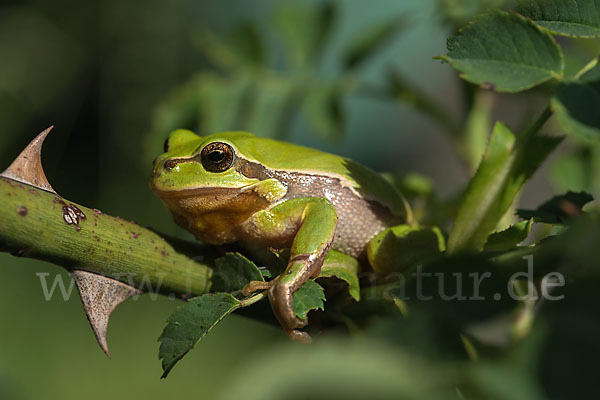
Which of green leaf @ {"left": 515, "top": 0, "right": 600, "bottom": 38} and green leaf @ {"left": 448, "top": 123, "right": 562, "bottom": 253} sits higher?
green leaf @ {"left": 515, "top": 0, "right": 600, "bottom": 38}

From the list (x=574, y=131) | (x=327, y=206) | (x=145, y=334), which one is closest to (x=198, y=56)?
(x=145, y=334)

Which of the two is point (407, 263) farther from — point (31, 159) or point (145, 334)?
point (145, 334)

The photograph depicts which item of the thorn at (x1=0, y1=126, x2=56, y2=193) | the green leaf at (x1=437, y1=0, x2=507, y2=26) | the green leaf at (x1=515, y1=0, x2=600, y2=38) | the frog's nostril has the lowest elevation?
the frog's nostril

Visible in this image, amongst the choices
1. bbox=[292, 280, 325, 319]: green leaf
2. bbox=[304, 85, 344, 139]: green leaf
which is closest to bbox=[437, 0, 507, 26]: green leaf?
bbox=[304, 85, 344, 139]: green leaf

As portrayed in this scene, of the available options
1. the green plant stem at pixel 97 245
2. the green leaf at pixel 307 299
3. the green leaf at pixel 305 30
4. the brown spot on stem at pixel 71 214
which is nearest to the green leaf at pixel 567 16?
the green leaf at pixel 307 299

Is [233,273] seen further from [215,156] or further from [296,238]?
[215,156]

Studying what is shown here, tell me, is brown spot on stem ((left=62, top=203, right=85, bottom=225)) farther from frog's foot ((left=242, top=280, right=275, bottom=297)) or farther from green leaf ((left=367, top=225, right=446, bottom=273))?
green leaf ((left=367, top=225, right=446, bottom=273))


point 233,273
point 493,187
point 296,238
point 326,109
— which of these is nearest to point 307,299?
point 233,273
